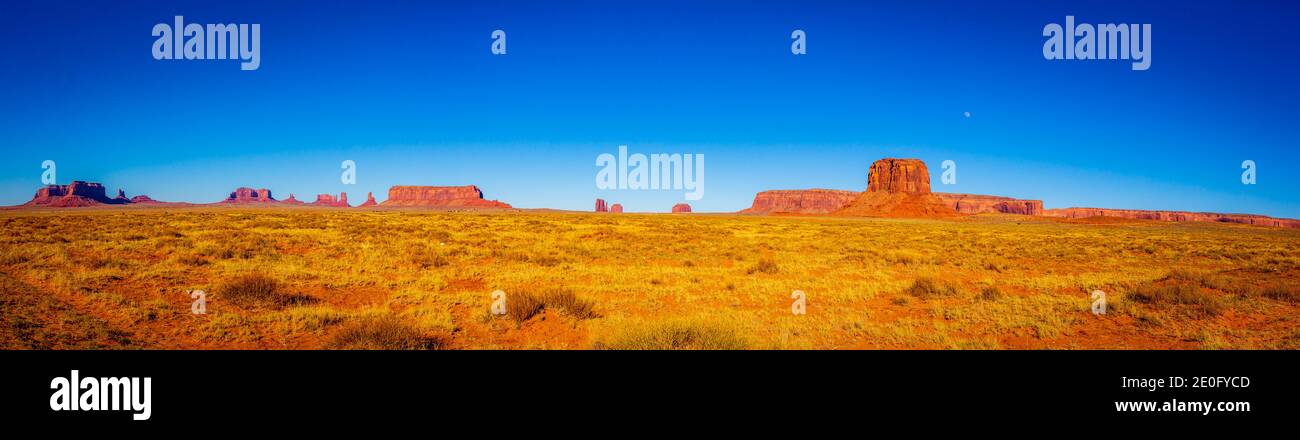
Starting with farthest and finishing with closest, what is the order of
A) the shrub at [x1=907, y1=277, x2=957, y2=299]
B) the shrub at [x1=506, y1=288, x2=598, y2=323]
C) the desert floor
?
1. the shrub at [x1=907, y1=277, x2=957, y2=299]
2. the shrub at [x1=506, y1=288, x2=598, y2=323]
3. the desert floor

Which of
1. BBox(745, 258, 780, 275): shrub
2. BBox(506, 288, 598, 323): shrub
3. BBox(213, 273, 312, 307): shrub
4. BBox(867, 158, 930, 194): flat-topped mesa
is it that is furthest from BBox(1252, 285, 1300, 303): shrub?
BBox(867, 158, 930, 194): flat-topped mesa

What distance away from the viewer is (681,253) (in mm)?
18766

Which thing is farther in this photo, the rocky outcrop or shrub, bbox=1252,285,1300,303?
the rocky outcrop

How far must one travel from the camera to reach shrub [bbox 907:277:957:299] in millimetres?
10719

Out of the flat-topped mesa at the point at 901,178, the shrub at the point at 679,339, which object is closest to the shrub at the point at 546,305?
the shrub at the point at 679,339

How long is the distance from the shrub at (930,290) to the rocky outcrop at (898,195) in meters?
137

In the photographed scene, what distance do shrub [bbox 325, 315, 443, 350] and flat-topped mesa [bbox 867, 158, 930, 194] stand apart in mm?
179823

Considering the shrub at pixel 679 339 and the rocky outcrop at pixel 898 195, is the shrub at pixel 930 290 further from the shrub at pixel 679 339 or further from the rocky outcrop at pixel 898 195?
the rocky outcrop at pixel 898 195

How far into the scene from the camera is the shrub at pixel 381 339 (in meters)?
6.14

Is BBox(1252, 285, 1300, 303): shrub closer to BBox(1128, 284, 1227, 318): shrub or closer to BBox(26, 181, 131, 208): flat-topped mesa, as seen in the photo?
BBox(1128, 284, 1227, 318): shrub
